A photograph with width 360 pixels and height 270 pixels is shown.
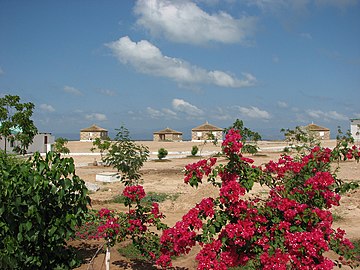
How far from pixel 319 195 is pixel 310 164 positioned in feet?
1.85

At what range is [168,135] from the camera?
61.0m

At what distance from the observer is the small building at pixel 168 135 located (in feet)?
199

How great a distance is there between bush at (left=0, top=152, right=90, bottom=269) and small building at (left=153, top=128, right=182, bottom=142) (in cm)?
5584

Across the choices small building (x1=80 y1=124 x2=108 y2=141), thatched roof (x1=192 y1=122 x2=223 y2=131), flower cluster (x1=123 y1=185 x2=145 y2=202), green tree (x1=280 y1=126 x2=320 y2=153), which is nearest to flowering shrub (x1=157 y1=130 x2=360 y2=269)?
flower cluster (x1=123 y1=185 x2=145 y2=202)

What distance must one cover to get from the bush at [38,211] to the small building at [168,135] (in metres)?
55.8

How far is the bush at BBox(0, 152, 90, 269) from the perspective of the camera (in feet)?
12.7

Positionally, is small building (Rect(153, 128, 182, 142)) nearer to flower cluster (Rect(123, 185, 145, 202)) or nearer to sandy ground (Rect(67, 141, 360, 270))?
sandy ground (Rect(67, 141, 360, 270))

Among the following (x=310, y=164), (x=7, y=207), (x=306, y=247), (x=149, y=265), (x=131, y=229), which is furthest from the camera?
(x=149, y=265)

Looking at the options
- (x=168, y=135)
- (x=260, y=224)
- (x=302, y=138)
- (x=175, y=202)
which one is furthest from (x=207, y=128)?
(x=260, y=224)

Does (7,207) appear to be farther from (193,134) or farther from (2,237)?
(193,134)

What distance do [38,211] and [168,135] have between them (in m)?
56.9

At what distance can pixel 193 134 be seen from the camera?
2295 inches

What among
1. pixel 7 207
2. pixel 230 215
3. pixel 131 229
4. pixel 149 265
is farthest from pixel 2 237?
pixel 149 265

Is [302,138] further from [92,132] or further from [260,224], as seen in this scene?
[92,132]
